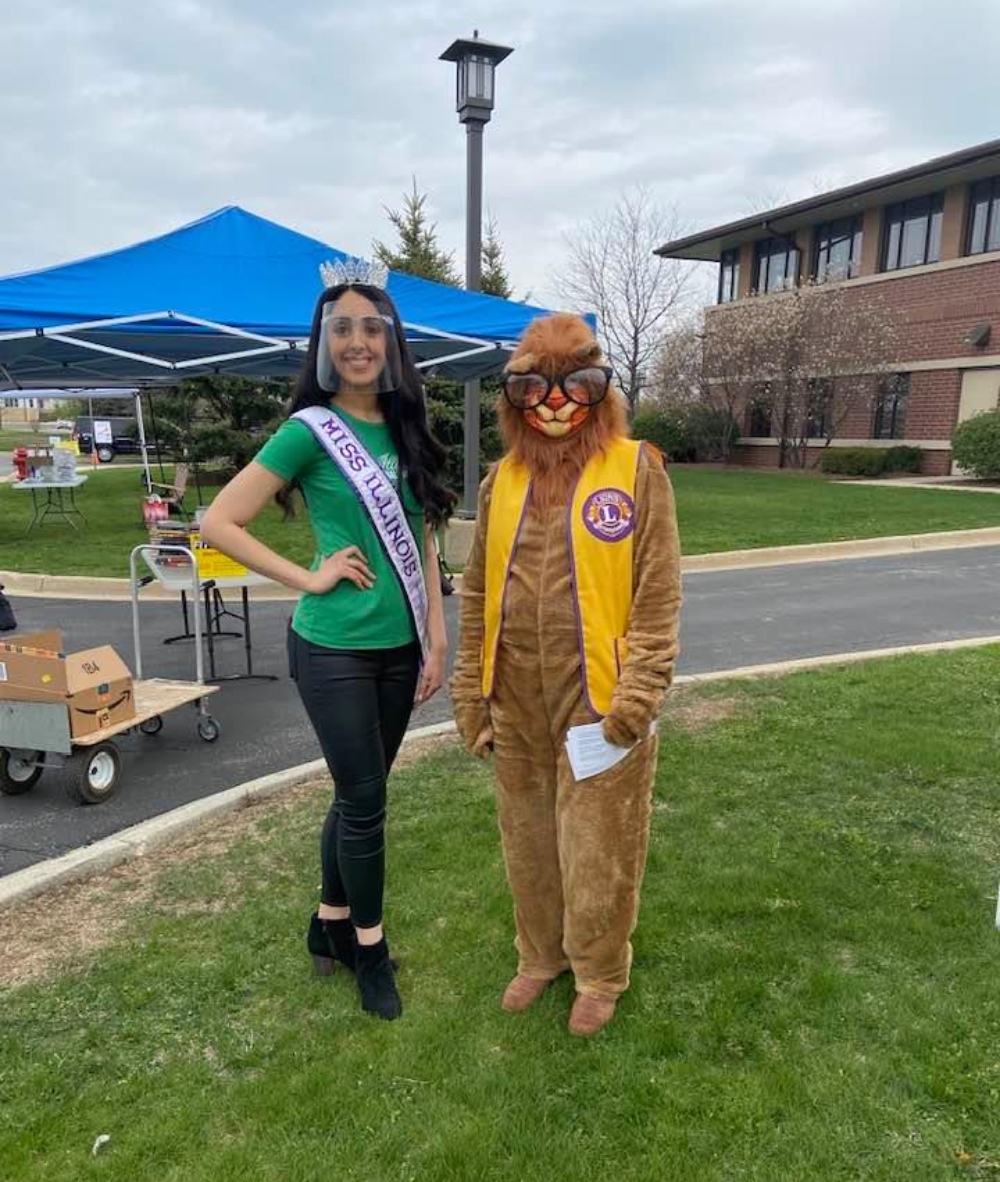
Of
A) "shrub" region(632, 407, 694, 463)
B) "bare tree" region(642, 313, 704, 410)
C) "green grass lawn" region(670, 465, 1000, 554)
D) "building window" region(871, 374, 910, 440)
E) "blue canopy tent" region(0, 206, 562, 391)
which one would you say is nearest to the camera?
"blue canopy tent" region(0, 206, 562, 391)

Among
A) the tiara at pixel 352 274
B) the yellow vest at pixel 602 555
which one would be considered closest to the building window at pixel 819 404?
the tiara at pixel 352 274

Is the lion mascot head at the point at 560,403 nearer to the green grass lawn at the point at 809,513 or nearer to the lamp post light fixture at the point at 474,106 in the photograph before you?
the lamp post light fixture at the point at 474,106

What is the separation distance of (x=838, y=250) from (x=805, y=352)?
4.81 meters

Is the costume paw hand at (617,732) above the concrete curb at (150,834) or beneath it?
above

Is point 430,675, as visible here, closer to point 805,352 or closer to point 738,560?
point 738,560

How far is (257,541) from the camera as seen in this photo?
8.02 ft

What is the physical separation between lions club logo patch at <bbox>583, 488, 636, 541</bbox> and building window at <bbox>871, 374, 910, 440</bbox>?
81.9 ft

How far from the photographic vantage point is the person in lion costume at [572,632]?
7.49 ft

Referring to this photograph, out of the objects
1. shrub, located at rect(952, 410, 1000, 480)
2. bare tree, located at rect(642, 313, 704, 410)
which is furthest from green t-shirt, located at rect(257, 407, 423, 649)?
bare tree, located at rect(642, 313, 704, 410)

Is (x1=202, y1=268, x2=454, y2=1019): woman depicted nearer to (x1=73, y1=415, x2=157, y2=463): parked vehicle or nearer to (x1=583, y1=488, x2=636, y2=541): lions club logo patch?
(x1=583, y1=488, x2=636, y2=541): lions club logo patch

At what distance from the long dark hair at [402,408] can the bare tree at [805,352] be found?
76.6 feet

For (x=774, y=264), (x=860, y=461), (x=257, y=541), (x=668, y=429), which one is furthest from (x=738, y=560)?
(x=774, y=264)

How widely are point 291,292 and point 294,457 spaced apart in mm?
4134

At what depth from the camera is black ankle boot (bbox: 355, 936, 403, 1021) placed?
269 centimetres
